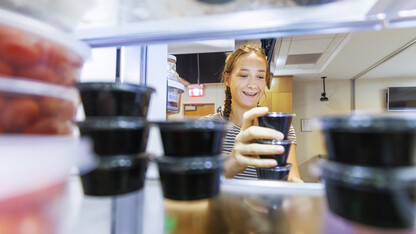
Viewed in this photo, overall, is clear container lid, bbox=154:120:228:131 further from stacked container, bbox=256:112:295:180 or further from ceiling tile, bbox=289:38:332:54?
ceiling tile, bbox=289:38:332:54

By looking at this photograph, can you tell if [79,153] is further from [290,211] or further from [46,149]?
[290,211]

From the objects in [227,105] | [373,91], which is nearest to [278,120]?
[227,105]

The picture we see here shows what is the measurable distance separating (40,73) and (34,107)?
58 millimetres

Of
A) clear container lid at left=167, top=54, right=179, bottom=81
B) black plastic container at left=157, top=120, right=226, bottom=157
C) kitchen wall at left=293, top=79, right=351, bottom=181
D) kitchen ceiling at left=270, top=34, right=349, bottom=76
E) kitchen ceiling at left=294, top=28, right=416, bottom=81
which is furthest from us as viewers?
kitchen wall at left=293, top=79, right=351, bottom=181

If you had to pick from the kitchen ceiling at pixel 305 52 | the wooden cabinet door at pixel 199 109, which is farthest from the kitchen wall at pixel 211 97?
the kitchen ceiling at pixel 305 52

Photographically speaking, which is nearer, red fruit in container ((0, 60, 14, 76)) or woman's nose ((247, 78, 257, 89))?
red fruit in container ((0, 60, 14, 76))

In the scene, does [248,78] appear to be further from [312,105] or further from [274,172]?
[312,105]

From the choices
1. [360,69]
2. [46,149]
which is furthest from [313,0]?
[360,69]

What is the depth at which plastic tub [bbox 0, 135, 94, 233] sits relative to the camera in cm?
26

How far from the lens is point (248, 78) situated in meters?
1.43

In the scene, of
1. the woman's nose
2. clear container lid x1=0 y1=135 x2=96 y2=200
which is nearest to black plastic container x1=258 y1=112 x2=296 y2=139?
clear container lid x1=0 y1=135 x2=96 y2=200

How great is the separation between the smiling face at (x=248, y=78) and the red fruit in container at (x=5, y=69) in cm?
123

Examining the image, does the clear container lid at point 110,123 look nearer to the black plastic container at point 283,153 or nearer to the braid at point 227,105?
the black plastic container at point 283,153

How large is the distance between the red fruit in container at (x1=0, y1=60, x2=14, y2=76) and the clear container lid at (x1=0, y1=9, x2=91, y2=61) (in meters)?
0.06
